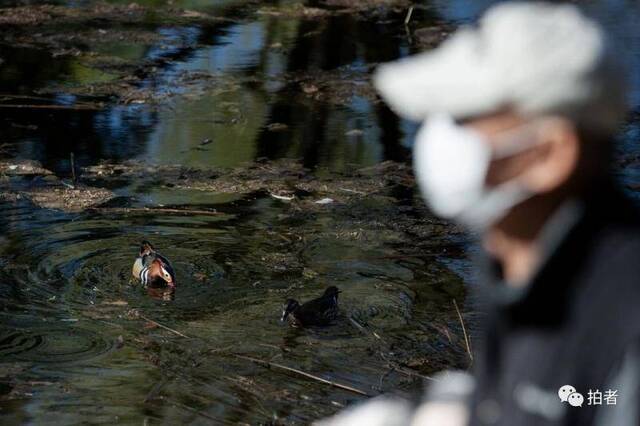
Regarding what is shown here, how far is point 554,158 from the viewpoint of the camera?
2330 mm

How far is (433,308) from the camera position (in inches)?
288

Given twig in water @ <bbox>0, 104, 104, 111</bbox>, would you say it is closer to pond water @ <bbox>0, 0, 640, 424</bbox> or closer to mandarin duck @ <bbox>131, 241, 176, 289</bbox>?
pond water @ <bbox>0, 0, 640, 424</bbox>

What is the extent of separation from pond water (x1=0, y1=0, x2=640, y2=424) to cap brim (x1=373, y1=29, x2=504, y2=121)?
1323 millimetres

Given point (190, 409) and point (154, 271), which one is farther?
point (154, 271)

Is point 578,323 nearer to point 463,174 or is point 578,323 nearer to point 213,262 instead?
point 463,174

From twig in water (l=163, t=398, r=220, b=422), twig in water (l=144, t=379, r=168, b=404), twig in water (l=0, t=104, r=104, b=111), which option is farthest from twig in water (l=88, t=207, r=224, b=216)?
twig in water (l=163, t=398, r=220, b=422)

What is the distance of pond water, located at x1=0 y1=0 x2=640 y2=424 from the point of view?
20.3 feet

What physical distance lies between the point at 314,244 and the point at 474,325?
1.61 meters

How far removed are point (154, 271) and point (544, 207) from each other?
5231 millimetres

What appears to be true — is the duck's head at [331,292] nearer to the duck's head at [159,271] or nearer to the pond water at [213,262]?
the pond water at [213,262]

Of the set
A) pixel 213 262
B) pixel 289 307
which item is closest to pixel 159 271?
pixel 213 262

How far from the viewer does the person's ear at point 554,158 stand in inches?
91.1

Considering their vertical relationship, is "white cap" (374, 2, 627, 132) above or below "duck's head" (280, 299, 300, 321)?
above

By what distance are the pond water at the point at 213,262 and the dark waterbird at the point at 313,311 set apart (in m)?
0.07
